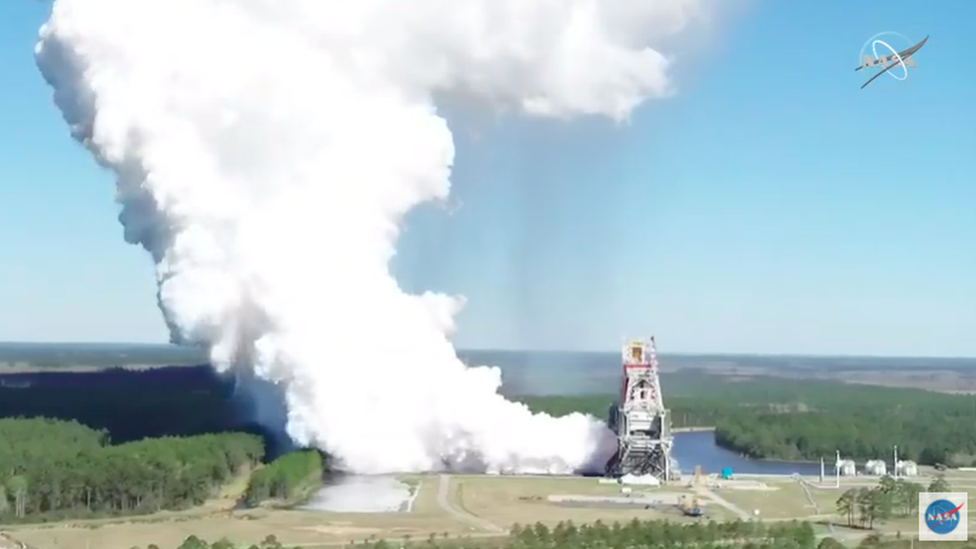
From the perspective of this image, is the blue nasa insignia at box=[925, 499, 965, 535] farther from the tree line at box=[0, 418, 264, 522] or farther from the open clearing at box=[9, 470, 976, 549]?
the tree line at box=[0, 418, 264, 522]

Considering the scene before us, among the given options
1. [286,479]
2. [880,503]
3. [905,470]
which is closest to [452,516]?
[286,479]

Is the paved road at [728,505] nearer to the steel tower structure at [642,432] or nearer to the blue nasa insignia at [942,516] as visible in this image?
the steel tower structure at [642,432]

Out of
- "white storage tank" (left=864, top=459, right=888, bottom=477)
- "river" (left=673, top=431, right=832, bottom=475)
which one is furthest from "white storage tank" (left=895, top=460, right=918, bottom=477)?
"river" (left=673, top=431, right=832, bottom=475)

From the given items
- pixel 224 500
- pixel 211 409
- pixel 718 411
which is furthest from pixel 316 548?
pixel 718 411

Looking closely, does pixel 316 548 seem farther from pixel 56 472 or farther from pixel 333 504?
pixel 56 472

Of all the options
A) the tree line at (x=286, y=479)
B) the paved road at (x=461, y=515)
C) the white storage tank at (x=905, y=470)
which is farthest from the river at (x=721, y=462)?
the tree line at (x=286, y=479)

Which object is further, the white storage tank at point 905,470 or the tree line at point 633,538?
the white storage tank at point 905,470
